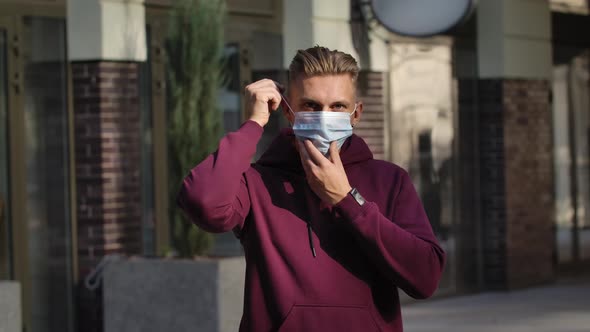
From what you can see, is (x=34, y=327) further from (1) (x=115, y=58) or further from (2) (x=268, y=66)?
(2) (x=268, y=66)

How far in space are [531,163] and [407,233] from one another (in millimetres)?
10837

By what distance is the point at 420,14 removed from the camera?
11758 mm

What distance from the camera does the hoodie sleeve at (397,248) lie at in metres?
3.10

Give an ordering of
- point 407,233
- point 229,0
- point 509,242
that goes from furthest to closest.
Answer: point 509,242 → point 229,0 → point 407,233

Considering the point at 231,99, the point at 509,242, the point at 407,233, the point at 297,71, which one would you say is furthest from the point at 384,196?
the point at 509,242

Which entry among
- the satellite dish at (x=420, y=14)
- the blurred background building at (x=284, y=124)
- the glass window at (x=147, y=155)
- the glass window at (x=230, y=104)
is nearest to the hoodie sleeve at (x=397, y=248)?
the blurred background building at (x=284, y=124)

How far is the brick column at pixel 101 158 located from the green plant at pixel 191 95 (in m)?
0.41

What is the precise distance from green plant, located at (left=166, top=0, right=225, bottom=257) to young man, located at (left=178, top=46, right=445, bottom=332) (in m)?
5.81

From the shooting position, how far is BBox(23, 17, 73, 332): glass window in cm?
919

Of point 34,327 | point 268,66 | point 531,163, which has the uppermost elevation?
point 268,66

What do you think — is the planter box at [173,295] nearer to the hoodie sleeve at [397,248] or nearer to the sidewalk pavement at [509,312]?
the sidewalk pavement at [509,312]

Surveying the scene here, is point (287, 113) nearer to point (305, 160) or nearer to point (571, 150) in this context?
point (305, 160)

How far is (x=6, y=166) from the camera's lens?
9055 millimetres

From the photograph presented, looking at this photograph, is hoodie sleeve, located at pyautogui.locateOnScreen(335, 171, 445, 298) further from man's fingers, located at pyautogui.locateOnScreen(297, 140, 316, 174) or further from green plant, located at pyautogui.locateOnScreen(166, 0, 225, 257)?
green plant, located at pyautogui.locateOnScreen(166, 0, 225, 257)
